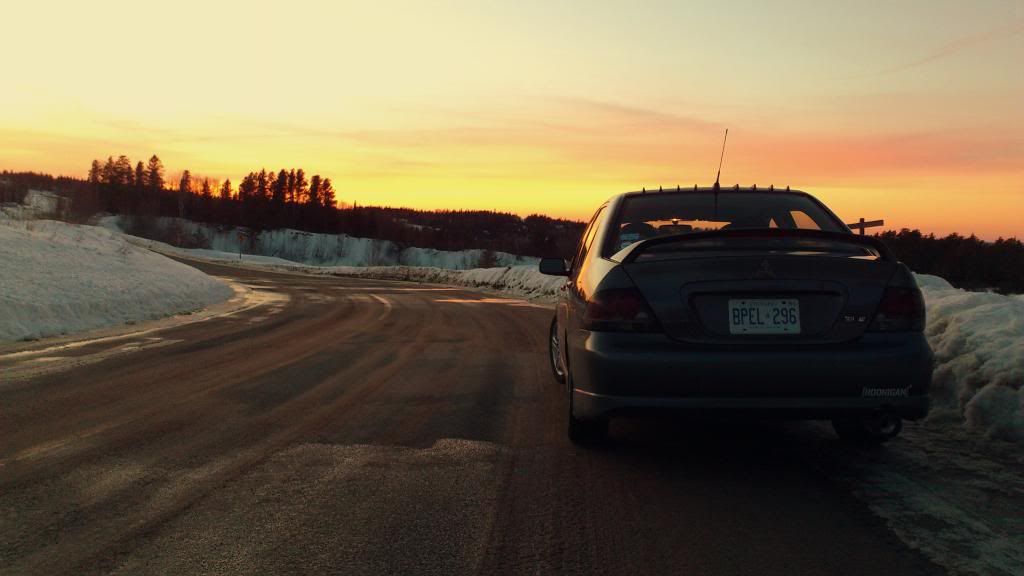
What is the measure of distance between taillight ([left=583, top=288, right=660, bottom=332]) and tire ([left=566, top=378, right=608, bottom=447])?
0.64m

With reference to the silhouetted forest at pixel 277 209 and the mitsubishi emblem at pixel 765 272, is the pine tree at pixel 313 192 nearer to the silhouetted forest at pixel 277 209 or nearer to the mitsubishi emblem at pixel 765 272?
the silhouetted forest at pixel 277 209

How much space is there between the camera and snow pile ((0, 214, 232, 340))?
10.2 m

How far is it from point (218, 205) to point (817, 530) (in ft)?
565

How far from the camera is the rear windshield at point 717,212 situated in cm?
490

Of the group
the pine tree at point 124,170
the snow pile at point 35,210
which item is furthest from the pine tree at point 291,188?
the snow pile at point 35,210

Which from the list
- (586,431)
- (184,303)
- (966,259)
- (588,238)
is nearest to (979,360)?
(588,238)

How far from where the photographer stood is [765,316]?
356cm

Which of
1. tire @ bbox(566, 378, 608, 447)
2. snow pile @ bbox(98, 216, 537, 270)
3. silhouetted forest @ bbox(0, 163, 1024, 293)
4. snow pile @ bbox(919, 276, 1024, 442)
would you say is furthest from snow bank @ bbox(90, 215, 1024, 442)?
snow pile @ bbox(98, 216, 537, 270)

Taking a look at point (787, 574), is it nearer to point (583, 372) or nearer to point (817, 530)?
point (817, 530)

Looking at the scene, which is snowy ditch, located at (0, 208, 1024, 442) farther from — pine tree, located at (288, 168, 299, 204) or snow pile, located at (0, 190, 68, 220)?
pine tree, located at (288, 168, 299, 204)

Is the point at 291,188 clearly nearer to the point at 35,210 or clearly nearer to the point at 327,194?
the point at 327,194

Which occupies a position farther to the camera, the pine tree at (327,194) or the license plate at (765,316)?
the pine tree at (327,194)

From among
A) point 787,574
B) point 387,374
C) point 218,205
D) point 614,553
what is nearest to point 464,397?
point 387,374

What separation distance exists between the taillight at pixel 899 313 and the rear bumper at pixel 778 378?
5cm
